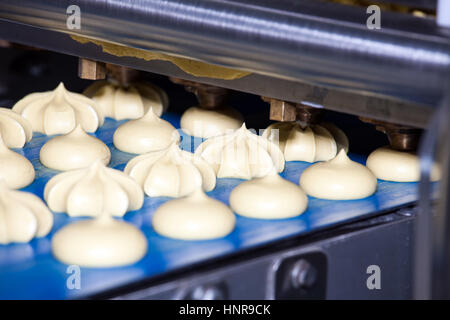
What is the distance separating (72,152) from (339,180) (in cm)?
69

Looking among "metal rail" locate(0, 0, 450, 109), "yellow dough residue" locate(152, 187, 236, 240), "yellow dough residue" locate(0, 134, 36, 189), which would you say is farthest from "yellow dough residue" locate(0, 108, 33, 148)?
"yellow dough residue" locate(152, 187, 236, 240)

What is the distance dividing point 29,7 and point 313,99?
77cm

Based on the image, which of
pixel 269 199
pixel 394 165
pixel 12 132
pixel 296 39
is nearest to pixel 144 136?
pixel 12 132

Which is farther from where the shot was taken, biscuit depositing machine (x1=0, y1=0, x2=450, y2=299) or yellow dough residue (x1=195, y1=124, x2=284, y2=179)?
yellow dough residue (x1=195, y1=124, x2=284, y2=179)

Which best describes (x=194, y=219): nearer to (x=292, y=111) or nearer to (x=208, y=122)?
(x=292, y=111)

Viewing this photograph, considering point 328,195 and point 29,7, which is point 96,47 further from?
point 328,195

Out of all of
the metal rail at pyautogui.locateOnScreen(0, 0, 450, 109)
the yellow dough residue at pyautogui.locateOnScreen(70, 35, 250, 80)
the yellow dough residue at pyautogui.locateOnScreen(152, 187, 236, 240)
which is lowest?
the yellow dough residue at pyautogui.locateOnScreen(152, 187, 236, 240)

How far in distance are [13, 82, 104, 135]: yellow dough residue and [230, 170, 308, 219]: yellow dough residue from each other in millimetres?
716

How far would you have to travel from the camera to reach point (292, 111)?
72.5 inches

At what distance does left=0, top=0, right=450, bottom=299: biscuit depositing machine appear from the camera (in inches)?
46.8

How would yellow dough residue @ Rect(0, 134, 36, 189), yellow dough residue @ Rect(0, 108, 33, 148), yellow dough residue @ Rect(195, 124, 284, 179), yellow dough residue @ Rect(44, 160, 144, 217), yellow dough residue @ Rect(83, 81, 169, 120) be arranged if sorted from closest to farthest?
yellow dough residue @ Rect(44, 160, 144, 217)
yellow dough residue @ Rect(0, 134, 36, 189)
yellow dough residue @ Rect(195, 124, 284, 179)
yellow dough residue @ Rect(0, 108, 33, 148)
yellow dough residue @ Rect(83, 81, 169, 120)

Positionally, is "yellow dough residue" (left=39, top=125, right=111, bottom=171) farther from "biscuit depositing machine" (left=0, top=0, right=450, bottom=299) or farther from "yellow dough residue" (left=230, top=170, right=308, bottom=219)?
"yellow dough residue" (left=230, top=170, right=308, bottom=219)

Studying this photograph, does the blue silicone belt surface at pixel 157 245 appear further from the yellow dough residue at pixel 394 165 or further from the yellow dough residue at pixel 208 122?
the yellow dough residue at pixel 208 122
